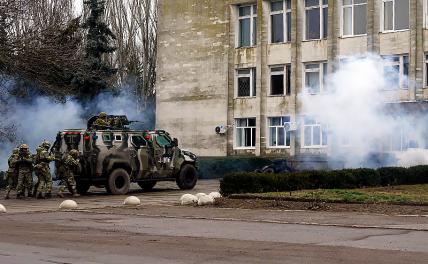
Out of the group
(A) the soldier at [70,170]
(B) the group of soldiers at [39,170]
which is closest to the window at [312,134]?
(A) the soldier at [70,170]

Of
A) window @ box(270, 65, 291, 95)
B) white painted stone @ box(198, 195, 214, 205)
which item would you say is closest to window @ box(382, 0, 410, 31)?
window @ box(270, 65, 291, 95)

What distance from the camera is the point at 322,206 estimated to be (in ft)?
68.7

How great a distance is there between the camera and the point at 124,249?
44.2ft

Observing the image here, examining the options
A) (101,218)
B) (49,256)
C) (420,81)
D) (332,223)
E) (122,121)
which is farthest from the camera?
(420,81)

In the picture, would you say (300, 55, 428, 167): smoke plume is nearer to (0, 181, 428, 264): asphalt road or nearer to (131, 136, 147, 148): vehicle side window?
(131, 136, 147, 148): vehicle side window

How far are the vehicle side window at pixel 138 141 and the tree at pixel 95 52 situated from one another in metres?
13.9

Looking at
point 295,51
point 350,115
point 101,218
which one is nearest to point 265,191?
point 101,218

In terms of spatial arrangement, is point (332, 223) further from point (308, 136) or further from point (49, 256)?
point (308, 136)

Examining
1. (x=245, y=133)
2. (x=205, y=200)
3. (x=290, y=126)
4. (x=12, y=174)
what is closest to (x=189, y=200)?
(x=205, y=200)

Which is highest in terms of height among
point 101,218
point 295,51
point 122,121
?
point 295,51

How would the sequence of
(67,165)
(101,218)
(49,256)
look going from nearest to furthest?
1. (49,256)
2. (101,218)
3. (67,165)

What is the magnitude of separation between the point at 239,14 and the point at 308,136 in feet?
29.9

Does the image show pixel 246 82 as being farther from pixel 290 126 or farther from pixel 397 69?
pixel 397 69

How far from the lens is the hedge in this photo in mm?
25000
